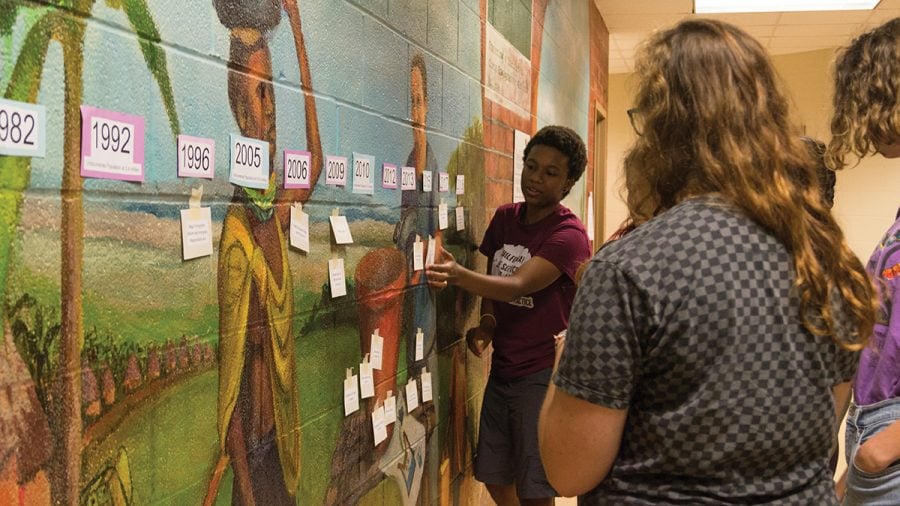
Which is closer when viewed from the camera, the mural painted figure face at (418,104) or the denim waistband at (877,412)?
the denim waistband at (877,412)

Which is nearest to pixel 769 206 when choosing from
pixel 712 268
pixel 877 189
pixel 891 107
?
pixel 712 268

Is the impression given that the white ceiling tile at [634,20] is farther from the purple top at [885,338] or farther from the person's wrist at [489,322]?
the purple top at [885,338]

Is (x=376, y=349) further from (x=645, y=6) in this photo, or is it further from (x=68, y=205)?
(x=645, y=6)

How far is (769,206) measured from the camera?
1.06m

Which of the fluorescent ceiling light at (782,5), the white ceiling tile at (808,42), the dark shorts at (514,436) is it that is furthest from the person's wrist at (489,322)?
the white ceiling tile at (808,42)

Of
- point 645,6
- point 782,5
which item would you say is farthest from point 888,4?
point 645,6

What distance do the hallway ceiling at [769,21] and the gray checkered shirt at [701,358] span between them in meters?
4.76

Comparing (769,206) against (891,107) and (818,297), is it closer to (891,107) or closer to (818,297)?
(818,297)

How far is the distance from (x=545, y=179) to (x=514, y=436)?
34.3 inches

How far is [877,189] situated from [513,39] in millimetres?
5651

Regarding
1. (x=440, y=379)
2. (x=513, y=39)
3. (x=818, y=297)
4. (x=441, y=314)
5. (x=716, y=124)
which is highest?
(x=513, y=39)

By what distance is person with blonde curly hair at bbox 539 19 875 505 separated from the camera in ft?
3.39

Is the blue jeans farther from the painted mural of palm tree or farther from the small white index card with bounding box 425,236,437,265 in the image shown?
the painted mural of palm tree

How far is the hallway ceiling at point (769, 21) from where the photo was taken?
600 cm
